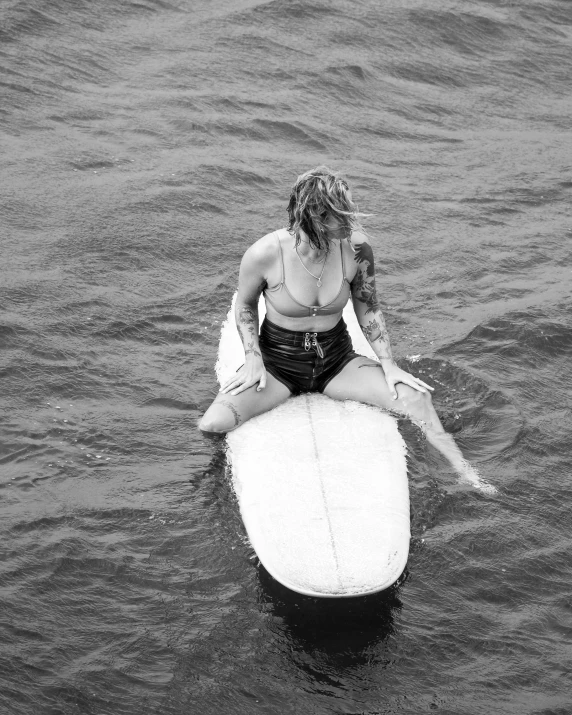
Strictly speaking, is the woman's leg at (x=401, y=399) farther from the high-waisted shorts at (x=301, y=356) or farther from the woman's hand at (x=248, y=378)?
the woman's hand at (x=248, y=378)

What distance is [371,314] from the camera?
5887 millimetres

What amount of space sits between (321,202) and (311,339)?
3.12 feet

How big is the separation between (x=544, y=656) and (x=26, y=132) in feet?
26.3

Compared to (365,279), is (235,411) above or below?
below

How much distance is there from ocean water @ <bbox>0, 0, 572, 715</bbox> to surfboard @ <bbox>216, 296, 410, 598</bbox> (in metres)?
0.30

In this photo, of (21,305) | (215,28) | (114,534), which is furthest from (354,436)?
(215,28)

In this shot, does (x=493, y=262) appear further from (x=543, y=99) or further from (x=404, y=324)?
(x=543, y=99)

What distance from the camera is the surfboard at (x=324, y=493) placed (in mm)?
4570

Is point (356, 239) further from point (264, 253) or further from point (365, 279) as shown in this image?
point (264, 253)

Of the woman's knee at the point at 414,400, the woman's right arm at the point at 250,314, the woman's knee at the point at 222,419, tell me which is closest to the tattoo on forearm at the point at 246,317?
the woman's right arm at the point at 250,314

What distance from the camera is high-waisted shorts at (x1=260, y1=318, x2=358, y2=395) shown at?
576cm

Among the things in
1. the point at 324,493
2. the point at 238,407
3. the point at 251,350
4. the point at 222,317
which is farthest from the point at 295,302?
the point at 222,317

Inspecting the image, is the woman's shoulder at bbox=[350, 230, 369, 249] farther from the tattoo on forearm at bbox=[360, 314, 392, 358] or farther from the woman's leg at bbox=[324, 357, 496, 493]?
the woman's leg at bbox=[324, 357, 496, 493]

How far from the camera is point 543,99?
39.2 ft
